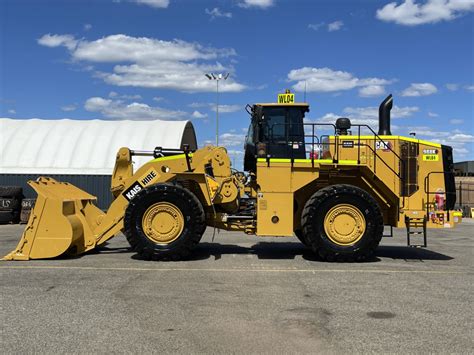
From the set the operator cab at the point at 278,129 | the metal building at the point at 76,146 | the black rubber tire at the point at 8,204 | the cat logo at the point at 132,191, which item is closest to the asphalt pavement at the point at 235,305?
the cat logo at the point at 132,191

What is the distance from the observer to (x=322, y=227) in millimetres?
10094

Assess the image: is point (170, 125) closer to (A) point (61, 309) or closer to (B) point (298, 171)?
(B) point (298, 171)

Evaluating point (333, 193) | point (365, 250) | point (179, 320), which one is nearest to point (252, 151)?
point (333, 193)

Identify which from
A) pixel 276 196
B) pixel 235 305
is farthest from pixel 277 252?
pixel 235 305

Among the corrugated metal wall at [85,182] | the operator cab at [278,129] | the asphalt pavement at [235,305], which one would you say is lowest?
the asphalt pavement at [235,305]

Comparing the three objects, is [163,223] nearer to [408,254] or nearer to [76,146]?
[408,254]

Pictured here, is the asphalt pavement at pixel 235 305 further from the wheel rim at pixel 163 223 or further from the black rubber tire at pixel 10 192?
the black rubber tire at pixel 10 192

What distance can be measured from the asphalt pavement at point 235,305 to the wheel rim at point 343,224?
1.82ft

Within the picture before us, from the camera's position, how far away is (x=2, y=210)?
73.5 ft

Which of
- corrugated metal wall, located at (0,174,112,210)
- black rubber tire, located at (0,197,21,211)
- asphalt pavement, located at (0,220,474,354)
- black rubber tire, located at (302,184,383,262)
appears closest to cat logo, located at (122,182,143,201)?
asphalt pavement, located at (0,220,474,354)

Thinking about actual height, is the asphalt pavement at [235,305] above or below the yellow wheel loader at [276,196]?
below

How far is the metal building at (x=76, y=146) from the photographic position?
27.0 metres

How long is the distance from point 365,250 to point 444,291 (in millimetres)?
2550

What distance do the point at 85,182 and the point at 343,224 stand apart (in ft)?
64.8
